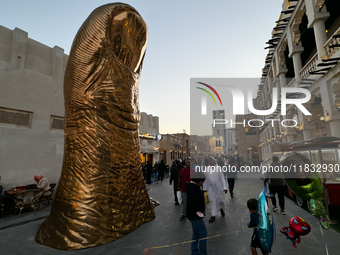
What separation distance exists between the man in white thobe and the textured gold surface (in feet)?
6.55

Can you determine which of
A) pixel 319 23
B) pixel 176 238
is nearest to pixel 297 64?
pixel 319 23

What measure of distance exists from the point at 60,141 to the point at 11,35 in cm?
408

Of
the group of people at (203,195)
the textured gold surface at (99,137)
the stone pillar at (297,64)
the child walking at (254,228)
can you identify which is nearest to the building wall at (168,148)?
the stone pillar at (297,64)

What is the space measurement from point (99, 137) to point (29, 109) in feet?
16.8

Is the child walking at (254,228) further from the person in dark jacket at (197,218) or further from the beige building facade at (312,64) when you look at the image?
the beige building facade at (312,64)

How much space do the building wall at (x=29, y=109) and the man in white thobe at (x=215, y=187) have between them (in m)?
6.11

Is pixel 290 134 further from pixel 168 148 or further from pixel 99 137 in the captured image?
pixel 168 148

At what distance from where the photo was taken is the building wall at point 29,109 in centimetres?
609

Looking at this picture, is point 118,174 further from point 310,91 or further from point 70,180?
point 310,91

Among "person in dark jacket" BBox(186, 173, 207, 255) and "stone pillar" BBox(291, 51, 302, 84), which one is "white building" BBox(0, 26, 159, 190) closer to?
"person in dark jacket" BBox(186, 173, 207, 255)

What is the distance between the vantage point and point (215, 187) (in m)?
4.89

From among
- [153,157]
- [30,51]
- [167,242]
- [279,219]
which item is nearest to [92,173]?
[167,242]

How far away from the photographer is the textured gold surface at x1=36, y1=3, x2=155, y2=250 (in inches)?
120

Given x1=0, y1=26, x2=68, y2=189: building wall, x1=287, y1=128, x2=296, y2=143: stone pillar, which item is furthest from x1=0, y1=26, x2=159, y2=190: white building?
x1=287, y1=128, x2=296, y2=143: stone pillar
